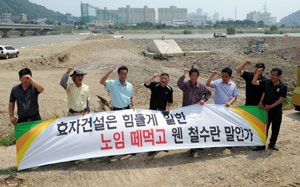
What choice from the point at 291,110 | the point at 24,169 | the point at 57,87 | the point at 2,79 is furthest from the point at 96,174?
the point at 2,79

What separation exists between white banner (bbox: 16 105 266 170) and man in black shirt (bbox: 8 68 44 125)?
0.63ft

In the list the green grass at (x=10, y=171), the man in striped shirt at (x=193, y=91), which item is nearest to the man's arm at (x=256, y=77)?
the man in striped shirt at (x=193, y=91)

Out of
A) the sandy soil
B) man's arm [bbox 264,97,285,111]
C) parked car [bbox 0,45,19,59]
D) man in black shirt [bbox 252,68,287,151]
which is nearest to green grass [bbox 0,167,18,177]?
the sandy soil

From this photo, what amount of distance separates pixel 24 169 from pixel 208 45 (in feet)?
133

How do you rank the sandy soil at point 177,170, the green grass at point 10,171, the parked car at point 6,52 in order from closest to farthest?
the sandy soil at point 177,170 < the green grass at point 10,171 < the parked car at point 6,52

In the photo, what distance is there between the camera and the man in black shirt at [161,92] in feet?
16.8

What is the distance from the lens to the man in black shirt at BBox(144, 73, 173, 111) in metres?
5.11

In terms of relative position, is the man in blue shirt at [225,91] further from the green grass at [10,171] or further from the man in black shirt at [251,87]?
the green grass at [10,171]

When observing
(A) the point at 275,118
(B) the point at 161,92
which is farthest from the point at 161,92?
(A) the point at 275,118

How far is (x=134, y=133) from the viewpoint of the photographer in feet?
16.4

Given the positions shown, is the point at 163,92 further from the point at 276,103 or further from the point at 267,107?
the point at 276,103

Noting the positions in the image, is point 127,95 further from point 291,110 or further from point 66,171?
point 291,110

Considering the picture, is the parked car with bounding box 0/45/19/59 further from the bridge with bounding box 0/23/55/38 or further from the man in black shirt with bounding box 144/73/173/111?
the bridge with bounding box 0/23/55/38

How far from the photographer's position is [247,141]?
5438 millimetres
